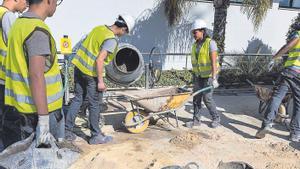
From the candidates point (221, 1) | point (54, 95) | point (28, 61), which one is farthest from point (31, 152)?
point (221, 1)

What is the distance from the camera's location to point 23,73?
8.81 feet

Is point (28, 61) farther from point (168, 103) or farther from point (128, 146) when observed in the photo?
point (168, 103)

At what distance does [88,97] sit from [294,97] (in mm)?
3158

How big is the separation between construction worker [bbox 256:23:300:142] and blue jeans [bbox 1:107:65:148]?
3472 millimetres

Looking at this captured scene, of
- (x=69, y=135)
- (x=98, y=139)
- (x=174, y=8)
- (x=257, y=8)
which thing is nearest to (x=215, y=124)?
(x=98, y=139)

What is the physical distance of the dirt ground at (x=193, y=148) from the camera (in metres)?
4.47

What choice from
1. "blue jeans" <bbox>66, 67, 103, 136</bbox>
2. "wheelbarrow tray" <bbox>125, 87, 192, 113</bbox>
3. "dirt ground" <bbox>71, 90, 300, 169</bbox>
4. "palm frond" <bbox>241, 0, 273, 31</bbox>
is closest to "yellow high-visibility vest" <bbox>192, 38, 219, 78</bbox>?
"wheelbarrow tray" <bbox>125, 87, 192, 113</bbox>

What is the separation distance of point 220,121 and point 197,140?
1.31 metres

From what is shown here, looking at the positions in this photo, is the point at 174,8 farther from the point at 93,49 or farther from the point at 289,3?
the point at 93,49

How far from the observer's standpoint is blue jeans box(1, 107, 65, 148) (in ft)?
9.45

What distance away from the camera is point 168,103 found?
217 inches

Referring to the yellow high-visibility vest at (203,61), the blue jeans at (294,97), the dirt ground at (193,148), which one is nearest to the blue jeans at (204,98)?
the yellow high-visibility vest at (203,61)

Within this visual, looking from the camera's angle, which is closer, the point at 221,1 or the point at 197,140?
the point at 197,140

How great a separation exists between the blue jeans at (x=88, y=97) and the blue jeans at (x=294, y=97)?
2.58 meters
